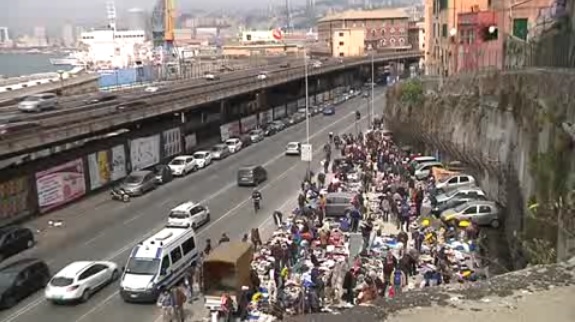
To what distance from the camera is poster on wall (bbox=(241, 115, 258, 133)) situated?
52594 mm

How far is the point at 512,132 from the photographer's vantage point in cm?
2181

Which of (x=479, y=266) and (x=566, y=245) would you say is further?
(x=479, y=266)

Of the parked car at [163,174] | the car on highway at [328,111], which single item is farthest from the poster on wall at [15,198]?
the car on highway at [328,111]

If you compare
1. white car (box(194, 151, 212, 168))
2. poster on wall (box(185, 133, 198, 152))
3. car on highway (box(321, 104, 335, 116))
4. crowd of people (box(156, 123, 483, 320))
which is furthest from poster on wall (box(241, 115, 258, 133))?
crowd of people (box(156, 123, 483, 320))

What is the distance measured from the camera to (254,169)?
3303 centimetres

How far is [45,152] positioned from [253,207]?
8.32 meters

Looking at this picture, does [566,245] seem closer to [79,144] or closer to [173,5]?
[79,144]

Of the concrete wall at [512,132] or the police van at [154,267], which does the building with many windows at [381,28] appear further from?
the police van at [154,267]

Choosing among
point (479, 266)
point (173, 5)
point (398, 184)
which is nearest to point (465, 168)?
point (398, 184)

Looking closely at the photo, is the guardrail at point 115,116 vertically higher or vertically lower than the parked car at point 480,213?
higher

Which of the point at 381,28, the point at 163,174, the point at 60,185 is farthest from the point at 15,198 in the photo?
the point at 381,28

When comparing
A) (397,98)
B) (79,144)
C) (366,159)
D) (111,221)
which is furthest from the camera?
(397,98)

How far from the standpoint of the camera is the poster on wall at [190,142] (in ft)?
137

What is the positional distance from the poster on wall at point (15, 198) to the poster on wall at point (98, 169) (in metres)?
4.55
